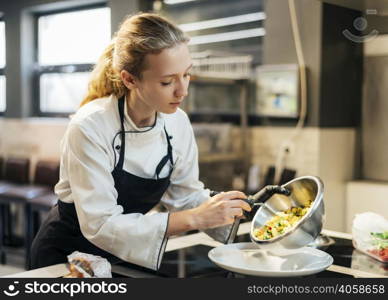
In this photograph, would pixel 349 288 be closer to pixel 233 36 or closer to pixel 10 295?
pixel 10 295

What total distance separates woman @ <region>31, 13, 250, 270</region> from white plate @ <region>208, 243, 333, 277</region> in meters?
0.10

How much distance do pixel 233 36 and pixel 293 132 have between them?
117 cm

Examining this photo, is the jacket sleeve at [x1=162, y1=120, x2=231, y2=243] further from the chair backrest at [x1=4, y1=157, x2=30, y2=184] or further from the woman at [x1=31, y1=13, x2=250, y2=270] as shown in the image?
the chair backrest at [x1=4, y1=157, x2=30, y2=184]

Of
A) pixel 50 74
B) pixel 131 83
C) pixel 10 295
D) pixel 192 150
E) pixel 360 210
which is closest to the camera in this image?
pixel 10 295

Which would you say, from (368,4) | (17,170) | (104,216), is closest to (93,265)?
(104,216)

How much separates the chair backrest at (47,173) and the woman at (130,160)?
3.01m

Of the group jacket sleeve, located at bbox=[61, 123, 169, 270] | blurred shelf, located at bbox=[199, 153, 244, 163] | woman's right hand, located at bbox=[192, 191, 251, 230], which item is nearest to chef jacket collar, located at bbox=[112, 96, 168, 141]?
jacket sleeve, located at bbox=[61, 123, 169, 270]

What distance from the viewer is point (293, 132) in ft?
11.3

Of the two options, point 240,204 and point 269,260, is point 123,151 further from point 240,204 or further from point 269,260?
point 269,260

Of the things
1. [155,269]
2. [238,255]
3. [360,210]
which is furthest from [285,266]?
[360,210]

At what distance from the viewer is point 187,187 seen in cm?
173

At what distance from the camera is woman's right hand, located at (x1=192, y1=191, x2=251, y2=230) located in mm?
1368

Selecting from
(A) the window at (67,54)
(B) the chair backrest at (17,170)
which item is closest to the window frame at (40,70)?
(A) the window at (67,54)

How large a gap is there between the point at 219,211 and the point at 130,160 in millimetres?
312
